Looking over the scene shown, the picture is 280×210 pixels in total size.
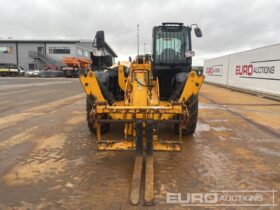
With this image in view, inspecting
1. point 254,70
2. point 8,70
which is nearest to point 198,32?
point 254,70

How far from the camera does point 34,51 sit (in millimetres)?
61875

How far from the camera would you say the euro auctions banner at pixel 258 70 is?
15460 mm

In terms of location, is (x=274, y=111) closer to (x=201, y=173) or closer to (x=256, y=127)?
(x=256, y=127)

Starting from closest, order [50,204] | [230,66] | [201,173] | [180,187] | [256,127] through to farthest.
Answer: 1. [50,204]
2. [180,187]
3. [201,173]
4. [256,127]
5. [230,66]

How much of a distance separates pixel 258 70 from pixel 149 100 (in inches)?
547

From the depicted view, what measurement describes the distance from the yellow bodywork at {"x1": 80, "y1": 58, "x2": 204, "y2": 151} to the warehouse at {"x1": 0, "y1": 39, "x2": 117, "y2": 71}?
5808 cm

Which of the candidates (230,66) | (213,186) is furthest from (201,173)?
(230,66)

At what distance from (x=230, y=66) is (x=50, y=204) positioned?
72.5 ft

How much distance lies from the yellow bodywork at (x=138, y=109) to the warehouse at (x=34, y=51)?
2287 inches

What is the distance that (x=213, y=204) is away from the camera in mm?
3535

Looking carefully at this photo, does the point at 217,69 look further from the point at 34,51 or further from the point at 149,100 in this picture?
the point at 34,51

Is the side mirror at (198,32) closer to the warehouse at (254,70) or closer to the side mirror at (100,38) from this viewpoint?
the side mirror at (100,38)

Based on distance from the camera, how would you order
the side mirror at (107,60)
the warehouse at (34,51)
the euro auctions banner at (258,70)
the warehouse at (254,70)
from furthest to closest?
the warehouse at (34,51) < the warehouse at (254,70) < the euro auctions banner at (258,70) < the side mirror at (107,60)

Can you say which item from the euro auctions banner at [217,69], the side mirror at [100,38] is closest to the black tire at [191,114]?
the side mirror at [100,38]
